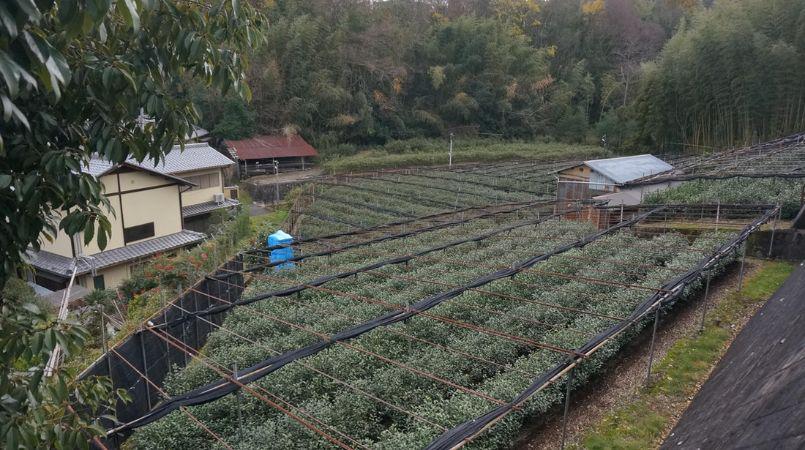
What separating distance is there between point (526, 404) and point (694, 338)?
13.1 feet

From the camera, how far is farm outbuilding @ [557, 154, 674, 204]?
23172 millimetres

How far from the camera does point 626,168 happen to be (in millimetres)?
24109

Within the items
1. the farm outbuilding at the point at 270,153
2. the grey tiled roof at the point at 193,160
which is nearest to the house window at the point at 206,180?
the grey tiled roof at the point at 193,160

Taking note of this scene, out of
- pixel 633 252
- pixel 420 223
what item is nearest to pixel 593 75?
pixel 420 223

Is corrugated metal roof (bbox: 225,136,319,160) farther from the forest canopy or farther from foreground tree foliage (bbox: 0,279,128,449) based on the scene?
foreground tree foliage (bbox: 0,279,128,449)

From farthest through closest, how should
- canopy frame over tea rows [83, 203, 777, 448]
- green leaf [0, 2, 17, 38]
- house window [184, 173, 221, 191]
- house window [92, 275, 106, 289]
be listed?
house window [184, 173, 221, 191] → house window [92, 275, 106, 289] → canopy frame over tea rows [83, 203, 777, 448] → green leaf [0, 2, 17, 38]

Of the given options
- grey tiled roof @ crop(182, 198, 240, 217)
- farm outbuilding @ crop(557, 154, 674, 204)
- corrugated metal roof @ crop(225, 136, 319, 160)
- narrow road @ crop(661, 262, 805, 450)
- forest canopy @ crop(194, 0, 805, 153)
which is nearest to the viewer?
narrow road @ crop(661, 262, 805, 450)

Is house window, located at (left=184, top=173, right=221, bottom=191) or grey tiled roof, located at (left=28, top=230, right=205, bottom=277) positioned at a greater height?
house window, located at (left=184, top=173, right=221, bottom=191)

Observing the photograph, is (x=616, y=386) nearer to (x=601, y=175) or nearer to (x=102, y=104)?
(x=102, y=104)

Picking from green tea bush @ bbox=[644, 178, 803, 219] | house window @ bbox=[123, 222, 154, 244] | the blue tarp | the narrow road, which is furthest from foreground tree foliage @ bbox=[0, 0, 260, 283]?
house window @ bbox=[123, 222, 154, 244]

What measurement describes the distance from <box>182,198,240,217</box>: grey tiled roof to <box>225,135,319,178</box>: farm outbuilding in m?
10.5

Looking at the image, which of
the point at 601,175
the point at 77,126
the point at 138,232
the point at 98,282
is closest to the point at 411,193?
the point at 601,175

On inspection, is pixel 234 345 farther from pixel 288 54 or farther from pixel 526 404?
pixel 288 54

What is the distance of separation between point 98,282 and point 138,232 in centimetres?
207
